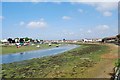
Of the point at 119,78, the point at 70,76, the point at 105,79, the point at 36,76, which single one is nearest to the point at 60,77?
the point at 70,76

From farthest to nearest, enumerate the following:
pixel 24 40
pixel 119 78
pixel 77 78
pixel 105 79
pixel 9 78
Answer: pixel 24 40 < pixel 9 78 < pixel 77 78 < pixel 105 79 < pixel 119 78

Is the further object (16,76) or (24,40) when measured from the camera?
(24,40)

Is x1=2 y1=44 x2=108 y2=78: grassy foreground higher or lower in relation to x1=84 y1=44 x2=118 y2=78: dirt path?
lower

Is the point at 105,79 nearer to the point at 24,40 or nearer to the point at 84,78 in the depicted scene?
the point at 84,78

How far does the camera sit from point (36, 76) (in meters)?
26.9

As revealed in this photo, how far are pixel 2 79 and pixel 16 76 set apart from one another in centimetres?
218

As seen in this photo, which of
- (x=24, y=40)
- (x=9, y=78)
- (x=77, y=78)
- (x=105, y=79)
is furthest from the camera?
(x=24, y=40)

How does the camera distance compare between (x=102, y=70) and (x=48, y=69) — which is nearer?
(x=102, y=70)

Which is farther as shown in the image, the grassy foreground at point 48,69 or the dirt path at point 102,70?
the grassy foreground at point 48,69

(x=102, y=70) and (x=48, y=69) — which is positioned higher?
(x=102, y=70)

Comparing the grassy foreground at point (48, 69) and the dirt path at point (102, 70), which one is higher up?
the dirt path at point (102, 70)

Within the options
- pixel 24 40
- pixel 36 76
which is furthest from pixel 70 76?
pixel 24 40

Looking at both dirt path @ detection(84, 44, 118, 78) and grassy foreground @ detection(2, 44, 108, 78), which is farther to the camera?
grassy foreground @ detection(2, 44, 108, 78)

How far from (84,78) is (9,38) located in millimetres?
145186
